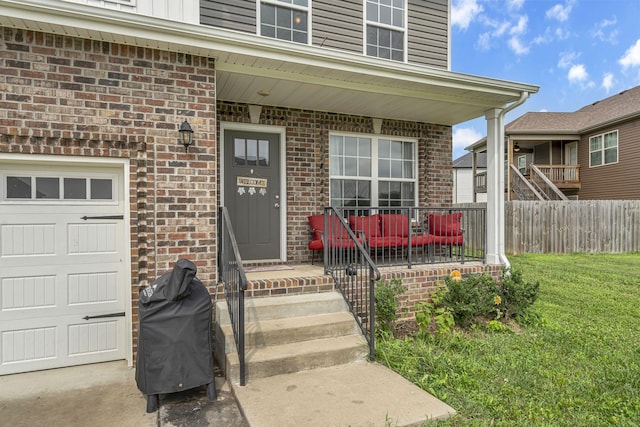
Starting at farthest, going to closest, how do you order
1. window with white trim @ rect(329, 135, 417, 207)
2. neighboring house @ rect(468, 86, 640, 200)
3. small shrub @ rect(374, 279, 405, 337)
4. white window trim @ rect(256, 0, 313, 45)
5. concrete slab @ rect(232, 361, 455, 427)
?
neighboring house @ rect(468, 86, 640, 200), window with white trim @ rect(329, 135, 417, 207), white window trim @ rect(256, 0, 313, 45), small shrub @ rect(374, 279, 405, 337), concrete slab @ rect(232, 361, 455, 427)

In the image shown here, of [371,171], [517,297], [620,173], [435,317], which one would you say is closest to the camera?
[435,317]

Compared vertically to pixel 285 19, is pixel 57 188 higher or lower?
lower

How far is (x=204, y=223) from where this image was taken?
4090 mm

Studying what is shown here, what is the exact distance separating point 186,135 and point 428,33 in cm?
550

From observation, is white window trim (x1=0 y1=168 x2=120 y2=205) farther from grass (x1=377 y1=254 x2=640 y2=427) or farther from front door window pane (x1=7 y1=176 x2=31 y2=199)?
grass (x1=377 y1=254 x2=640 y2=427)

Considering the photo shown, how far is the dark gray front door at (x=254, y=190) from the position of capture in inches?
222

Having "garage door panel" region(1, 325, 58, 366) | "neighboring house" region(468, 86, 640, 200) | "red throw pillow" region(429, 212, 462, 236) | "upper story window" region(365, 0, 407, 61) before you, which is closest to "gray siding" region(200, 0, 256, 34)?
"upper story window" region(365, 0, 407, 61)

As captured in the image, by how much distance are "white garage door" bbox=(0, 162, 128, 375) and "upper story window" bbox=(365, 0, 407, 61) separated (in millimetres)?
5023

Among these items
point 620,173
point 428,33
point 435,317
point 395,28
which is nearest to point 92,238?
point 435,317

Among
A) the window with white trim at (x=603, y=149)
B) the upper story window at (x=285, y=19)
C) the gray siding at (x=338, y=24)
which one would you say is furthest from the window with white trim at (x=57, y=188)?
the window with white trim at (x=603, y=149)

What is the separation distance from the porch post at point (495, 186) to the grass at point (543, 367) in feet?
3.33

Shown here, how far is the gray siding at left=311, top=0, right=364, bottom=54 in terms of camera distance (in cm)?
659

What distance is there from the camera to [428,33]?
745cm

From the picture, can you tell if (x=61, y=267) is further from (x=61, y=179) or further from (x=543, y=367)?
(x=543, y=367)
